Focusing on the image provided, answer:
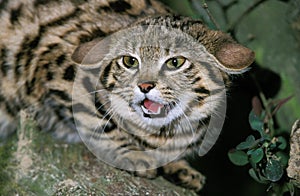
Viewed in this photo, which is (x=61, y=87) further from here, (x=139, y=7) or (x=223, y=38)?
(x=223, y=38)

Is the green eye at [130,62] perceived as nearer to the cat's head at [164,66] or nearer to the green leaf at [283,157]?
the cat's head at [164,66]

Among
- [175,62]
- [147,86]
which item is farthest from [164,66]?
[147,86]

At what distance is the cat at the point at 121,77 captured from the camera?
2809 millimetres

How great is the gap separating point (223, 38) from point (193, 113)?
0.40m

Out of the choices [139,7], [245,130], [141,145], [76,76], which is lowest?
[245,130]

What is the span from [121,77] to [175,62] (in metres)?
0.28

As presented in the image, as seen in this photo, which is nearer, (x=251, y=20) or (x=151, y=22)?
(x=151, y=22)

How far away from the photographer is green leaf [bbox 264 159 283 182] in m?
3.01

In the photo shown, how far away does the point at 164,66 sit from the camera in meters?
2.80

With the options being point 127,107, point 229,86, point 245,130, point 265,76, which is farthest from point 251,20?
point 127,107

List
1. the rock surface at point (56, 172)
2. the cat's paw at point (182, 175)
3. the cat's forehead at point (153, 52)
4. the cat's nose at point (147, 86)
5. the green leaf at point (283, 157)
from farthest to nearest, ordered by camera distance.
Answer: the cat's paw at point (182, 175) → the green leaf at point (283, 157) → the rock surface at point (56, 172) → the cat's forehead at point (153, 52) → the cat's nose at point (147, 86)

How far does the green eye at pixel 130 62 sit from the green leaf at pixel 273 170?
86cm

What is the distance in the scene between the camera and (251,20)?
4.02 metres

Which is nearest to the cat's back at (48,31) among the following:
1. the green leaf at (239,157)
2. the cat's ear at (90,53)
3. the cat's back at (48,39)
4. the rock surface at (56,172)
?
the cat's back at (48,39)
